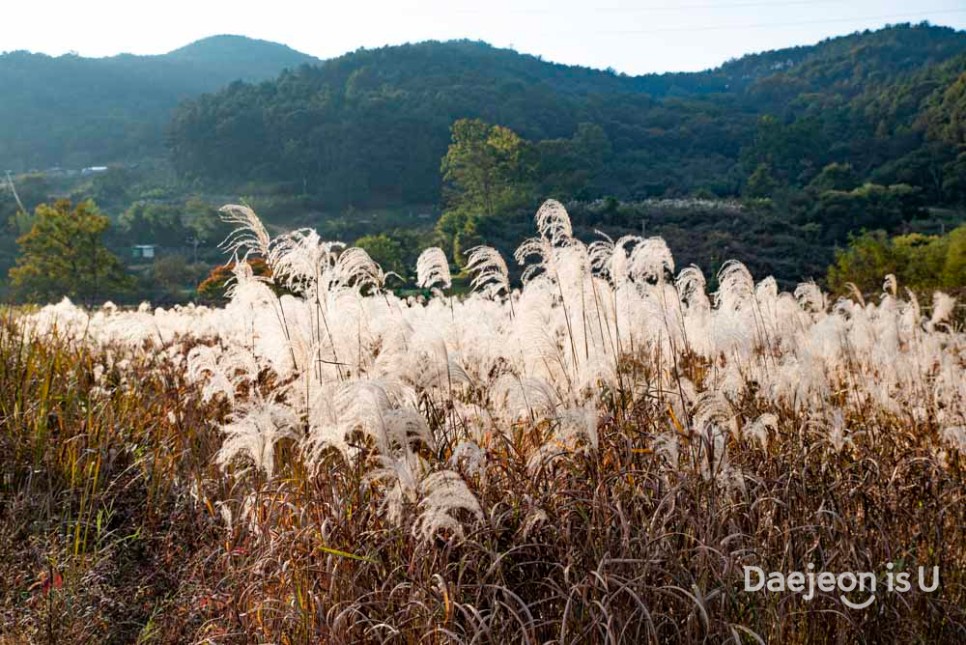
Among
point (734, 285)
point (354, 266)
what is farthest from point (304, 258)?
point (734, 285)

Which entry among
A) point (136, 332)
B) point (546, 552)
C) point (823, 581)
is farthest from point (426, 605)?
point (136, 332)

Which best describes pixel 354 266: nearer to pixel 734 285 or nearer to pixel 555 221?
pixel 555 221

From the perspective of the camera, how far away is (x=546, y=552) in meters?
2.32

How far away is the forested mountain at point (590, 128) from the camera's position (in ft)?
205

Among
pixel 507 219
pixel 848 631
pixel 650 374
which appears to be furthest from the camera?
pixel 507 219

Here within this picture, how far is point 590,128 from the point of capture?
75875 millimetres

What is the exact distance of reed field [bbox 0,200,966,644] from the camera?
2.17 m

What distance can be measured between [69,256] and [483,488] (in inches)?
1440

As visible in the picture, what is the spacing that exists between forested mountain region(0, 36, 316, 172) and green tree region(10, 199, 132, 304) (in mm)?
63799

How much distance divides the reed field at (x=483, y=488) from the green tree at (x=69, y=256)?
32.4 m

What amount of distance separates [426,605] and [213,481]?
1.90 meters

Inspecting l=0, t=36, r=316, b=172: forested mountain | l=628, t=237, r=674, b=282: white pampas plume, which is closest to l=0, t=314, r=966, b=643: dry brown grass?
l=628, t=237, r=674, b=282: white pampas plume

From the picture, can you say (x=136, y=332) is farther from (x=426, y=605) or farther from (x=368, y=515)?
(x=426, y=605)

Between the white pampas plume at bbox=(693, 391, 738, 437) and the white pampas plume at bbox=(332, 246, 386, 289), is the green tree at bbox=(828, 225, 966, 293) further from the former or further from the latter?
the white pampas plume at bbox=(332, 246, 386, 289)
